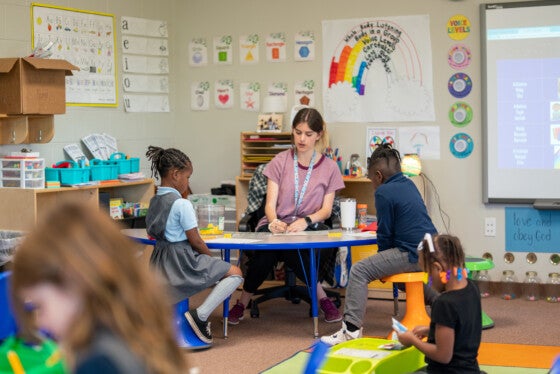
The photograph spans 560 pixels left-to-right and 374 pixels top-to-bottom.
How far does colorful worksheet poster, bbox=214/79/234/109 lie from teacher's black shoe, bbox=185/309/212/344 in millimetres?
2439

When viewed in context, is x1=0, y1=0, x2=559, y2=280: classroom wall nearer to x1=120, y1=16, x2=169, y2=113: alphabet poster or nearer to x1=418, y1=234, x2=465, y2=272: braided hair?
x1=120, y1=16, x2=169, y2=113: alphabet poster

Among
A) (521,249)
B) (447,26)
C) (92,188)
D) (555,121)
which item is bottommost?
(521,249)

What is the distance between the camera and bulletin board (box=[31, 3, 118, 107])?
5336 millimetres

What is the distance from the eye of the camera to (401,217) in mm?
4246

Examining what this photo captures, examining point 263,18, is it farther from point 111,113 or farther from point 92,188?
point 92,188

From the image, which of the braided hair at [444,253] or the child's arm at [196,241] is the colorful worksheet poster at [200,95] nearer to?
the child's arm at [196,241]

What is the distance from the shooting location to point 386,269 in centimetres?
430

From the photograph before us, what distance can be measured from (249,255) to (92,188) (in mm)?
1069

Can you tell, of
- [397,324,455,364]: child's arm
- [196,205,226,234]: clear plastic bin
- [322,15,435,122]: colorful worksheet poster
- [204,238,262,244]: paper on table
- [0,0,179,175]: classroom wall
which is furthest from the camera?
[322,15,435,122]: colorful worksheet poster

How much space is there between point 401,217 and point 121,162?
2214 mm

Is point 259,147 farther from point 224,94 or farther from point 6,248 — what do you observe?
Answer: point 6,248

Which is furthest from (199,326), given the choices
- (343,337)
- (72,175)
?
(72,175)

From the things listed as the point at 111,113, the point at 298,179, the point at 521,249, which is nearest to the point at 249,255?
the point at 298,179

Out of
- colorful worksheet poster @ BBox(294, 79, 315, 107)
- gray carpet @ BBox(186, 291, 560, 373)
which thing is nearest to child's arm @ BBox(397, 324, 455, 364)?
gray carpet @ BBox(186, 291, 560, 373)
